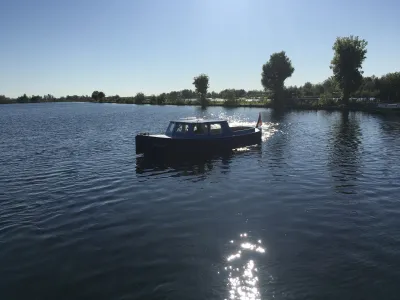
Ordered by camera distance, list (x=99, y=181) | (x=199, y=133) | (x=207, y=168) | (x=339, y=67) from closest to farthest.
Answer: (x=99, y=181)
(x=207, y=168)
(x=199, y=133)
(x=339, y=67)

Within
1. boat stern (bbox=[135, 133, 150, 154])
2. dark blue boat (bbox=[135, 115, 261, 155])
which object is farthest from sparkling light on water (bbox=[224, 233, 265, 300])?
boat stern (bbox=[135, 133, 150, 154])

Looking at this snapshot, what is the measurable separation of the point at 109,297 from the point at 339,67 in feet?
348

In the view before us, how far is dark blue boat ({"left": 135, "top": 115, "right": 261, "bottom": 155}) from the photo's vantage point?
30172 millimetres

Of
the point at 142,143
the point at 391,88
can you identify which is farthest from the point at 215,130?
the point at 391,88

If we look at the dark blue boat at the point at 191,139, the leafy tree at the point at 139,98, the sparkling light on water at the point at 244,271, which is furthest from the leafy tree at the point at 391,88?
the leafy tree at the point at 139,98

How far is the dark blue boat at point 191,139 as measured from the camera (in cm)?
3017

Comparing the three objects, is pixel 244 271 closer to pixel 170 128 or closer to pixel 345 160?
pixel 345 160

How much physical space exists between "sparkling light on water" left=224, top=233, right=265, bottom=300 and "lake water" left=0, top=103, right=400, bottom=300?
41 millimetres

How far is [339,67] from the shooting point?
9906 centimetres

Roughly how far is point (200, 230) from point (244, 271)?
12.0ft

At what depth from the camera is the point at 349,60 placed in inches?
3804

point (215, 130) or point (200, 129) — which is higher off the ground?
point (200, 129)

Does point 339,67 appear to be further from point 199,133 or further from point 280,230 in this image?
point 280,230

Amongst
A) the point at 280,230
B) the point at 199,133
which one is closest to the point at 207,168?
the point at 199,133
